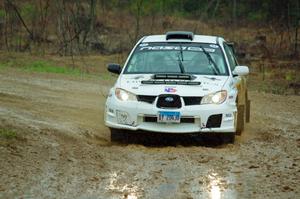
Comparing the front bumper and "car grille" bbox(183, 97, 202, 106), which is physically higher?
"car grille" bbox(183, 97, 202, 106)

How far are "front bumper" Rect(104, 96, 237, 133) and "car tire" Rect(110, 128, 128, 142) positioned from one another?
224mm

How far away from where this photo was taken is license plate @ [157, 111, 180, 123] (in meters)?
10.2

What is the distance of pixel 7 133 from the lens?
9867 mm

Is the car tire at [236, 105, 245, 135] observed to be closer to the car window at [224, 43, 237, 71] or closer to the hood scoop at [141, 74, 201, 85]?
the car window at [224, 43, 237, 71]

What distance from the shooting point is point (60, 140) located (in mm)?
10242

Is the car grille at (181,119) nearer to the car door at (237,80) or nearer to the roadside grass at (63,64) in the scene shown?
the car door at (237,80)

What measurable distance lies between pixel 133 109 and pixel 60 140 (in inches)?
42.2

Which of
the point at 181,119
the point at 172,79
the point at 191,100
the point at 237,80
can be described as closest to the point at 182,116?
the point at 181,119

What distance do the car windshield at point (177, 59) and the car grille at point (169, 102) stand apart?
117 cm

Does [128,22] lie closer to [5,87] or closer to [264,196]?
[5,87]

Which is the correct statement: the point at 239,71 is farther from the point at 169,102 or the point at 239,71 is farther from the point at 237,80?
the point at 169,102

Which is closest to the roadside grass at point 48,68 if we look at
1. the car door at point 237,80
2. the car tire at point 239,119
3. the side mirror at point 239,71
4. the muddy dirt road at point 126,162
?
the muddy dirt road at point 126,162

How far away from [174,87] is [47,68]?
13.9 m

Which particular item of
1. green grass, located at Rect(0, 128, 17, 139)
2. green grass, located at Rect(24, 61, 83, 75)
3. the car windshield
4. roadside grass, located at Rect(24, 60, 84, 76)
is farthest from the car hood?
green grass, located at Rect(24, 61, 83, 75)
